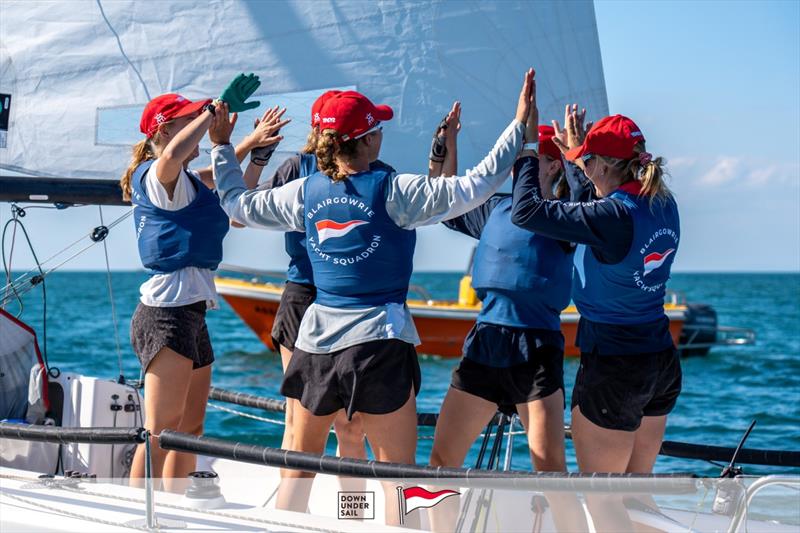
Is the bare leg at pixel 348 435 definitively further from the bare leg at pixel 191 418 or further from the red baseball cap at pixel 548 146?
the red baseball cap at pixel 548 146

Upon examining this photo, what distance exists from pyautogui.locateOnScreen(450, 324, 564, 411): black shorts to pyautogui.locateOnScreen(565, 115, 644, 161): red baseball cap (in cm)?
56

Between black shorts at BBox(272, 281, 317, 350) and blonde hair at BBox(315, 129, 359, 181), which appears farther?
black shorts at BBox(272, 281, 317, 350)

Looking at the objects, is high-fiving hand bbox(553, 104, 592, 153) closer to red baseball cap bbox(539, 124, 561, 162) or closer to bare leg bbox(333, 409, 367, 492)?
red baseball cap bbox(539, 124, 561, 162)

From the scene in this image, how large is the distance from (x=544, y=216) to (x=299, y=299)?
3.51 ft

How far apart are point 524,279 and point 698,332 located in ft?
69.1

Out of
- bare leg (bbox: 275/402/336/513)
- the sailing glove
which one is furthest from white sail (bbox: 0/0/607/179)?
bare leg (bbox: 275/402/336/513)

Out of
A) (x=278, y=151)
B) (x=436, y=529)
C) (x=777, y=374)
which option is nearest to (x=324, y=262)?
(x=436, y=529)

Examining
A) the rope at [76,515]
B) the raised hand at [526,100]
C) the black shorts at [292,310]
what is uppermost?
the raised hand at [526,100]

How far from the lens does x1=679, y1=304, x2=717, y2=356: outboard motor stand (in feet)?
75.0

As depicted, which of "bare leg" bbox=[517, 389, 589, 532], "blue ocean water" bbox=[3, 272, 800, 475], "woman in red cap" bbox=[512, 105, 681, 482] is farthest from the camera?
"blue ocean water" bbox=[3, 272, 800, 475]

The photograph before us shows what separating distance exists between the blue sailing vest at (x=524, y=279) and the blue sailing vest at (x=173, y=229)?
908 millimetres

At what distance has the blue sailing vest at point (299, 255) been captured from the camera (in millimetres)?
3508

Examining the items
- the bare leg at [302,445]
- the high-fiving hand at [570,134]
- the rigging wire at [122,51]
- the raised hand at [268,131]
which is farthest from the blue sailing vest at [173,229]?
the high-fiving hand at [570,134]

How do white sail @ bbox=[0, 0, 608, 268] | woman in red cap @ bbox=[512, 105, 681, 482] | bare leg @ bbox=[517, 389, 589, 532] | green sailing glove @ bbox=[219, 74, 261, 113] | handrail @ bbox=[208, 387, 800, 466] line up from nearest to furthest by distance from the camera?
woman in red cap @ bbox=[512, 105, 681, 482]
bare leg @ bbox=[517, 389, 589, 532]
green sailing glove @ bbox=[219, 74, 261, 113]
handrail @ bbox=[208, 387, 800, 466]
white sail @ bbox=[0, 0, 608, 268]
